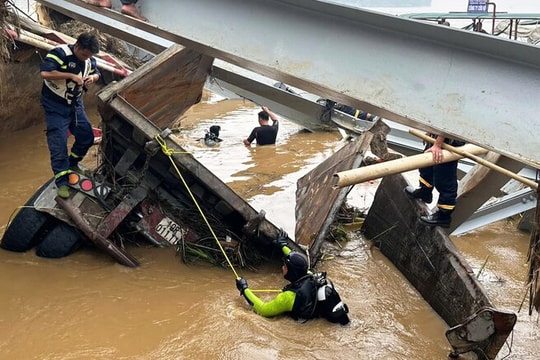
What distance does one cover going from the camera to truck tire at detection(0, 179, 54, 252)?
504 cm

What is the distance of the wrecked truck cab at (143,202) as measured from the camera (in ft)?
16.5

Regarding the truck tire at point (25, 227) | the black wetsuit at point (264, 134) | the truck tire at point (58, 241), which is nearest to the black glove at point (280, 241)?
the truck tire at point (58, 241)

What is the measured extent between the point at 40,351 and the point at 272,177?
214 inches

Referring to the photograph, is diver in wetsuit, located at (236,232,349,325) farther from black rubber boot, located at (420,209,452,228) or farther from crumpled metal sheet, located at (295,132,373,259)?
black rubber boot, located at (420,209,452,228)

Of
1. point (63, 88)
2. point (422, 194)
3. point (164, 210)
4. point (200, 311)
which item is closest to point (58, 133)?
point (63, 88)

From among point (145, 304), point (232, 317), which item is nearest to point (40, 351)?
point (145, 304)

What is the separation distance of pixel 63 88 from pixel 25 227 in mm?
1411

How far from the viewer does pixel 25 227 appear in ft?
16.5

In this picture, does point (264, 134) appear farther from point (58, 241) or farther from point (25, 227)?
point (25, 227)

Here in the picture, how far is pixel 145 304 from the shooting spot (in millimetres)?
4586

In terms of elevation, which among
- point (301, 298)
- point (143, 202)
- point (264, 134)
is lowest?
point (264, 134)

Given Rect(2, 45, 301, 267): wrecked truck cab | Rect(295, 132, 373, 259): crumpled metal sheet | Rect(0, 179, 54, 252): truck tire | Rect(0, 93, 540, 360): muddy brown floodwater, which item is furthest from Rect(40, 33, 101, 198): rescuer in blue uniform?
Rect(295, 132, 373, 259): crumpled metal sheet

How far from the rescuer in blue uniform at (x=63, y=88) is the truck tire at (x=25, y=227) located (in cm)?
33

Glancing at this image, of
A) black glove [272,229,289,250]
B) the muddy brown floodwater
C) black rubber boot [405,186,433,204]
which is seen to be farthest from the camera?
black rubber boot [405,186,433,204]
